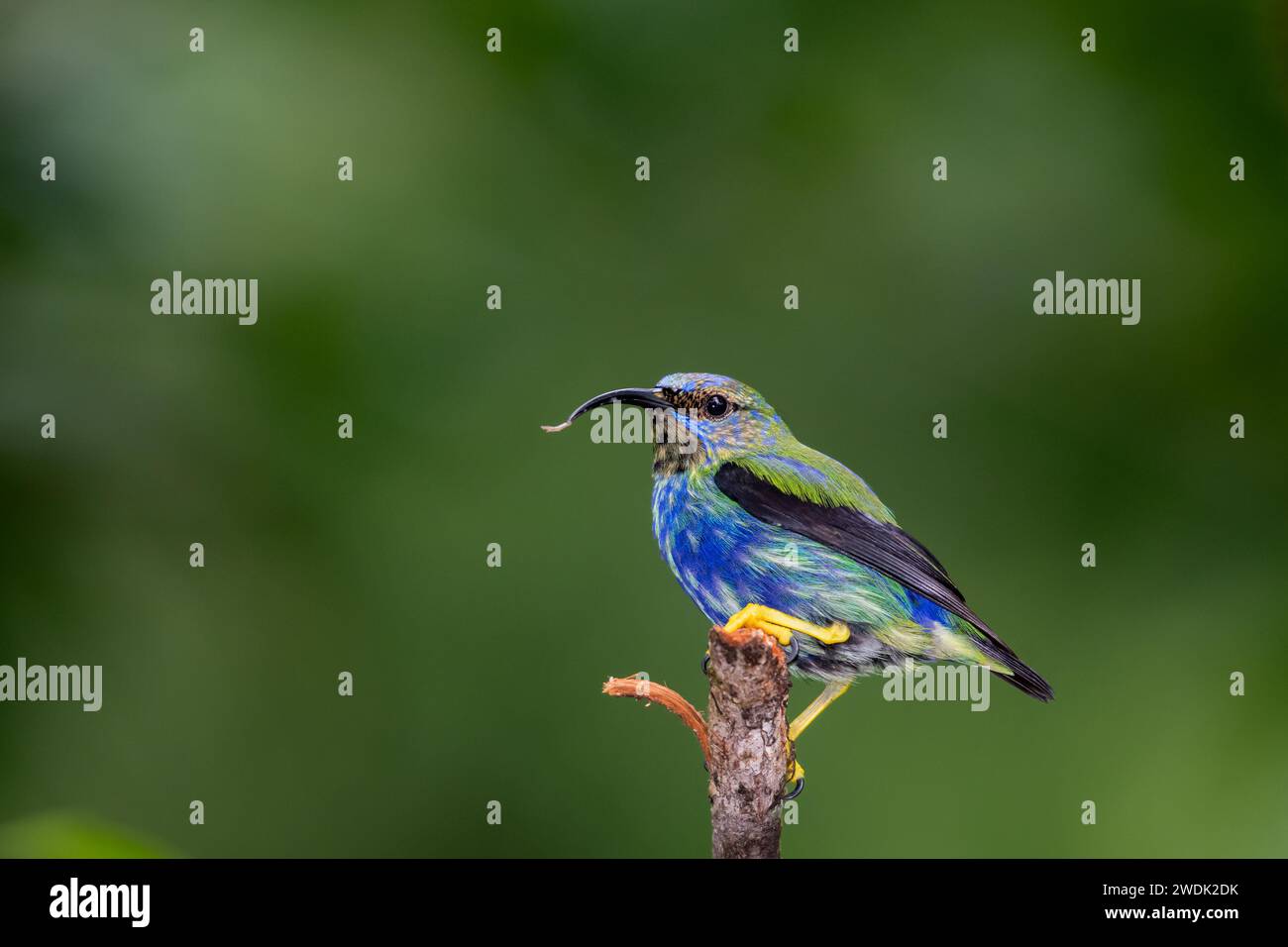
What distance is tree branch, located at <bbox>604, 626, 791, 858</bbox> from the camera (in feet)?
11.2

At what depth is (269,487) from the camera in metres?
6.51

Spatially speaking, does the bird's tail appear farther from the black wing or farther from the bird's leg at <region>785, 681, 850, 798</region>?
the bird's leg at <region>785, 681, 850, 798</region>

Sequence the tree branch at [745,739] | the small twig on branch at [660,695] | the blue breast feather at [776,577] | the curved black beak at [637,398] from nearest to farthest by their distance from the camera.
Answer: the tree branch at [745,739]
the small twig on branch at [660,695]
the blue breast feather at [776,577]
the curved black beak at [637,398]

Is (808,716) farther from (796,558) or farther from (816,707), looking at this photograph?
(796,558)

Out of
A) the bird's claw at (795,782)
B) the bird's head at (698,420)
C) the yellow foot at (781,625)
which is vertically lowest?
the bird's claw at (795,782)

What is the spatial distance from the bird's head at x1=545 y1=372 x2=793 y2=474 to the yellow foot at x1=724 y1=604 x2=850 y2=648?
0.59m

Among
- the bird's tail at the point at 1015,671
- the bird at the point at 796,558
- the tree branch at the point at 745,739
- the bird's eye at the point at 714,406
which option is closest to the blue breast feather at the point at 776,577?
the bird at the point at 796,558

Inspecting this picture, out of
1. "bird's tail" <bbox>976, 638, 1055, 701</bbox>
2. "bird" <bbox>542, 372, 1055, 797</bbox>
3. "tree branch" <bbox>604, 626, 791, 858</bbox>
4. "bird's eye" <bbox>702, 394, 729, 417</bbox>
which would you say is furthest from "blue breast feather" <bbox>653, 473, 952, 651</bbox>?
"tree branch" <bbox>604, 626, 791, 858</bbox>

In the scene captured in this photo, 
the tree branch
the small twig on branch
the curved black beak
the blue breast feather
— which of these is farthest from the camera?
the curved black beak

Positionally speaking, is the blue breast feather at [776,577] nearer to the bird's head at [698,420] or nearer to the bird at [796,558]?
the bird at [796,558]

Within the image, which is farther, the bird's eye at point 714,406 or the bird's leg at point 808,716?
the bird's eye at point 714,406

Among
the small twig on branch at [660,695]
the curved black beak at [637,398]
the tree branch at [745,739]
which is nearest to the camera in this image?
the tree branch at [745,739]

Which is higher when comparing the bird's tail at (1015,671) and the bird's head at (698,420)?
the bird's head at (698,420)

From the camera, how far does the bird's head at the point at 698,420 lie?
165 inches
